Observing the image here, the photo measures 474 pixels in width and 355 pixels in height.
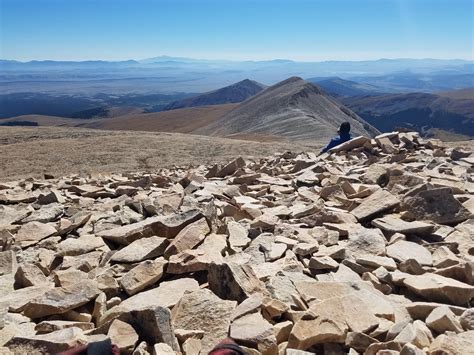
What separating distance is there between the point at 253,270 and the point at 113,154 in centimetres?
2239

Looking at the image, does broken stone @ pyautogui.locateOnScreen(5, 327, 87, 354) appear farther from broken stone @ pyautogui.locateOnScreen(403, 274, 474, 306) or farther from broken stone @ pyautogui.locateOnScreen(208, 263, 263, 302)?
broken stone @ pyautogui.locateOnScreen(403, 274, 474, 306)

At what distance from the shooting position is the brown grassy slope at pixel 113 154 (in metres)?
21.8

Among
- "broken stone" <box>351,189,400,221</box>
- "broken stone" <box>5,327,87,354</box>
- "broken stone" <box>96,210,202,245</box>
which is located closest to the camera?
"broken stone" <box>5,327,87,354</box>

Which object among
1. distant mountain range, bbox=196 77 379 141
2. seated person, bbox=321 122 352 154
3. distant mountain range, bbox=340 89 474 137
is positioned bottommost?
distant mountain range, bbox=340 89 474 137

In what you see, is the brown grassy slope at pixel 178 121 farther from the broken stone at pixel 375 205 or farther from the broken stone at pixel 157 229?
the broken stone at pixel 157 229

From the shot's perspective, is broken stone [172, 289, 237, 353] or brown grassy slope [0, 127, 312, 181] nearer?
broken stone [172, 289, 237, 353]

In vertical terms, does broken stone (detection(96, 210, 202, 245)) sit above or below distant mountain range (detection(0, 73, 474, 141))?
above

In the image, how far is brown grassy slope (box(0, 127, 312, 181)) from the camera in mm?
21750

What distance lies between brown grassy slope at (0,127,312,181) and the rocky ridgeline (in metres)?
13.8

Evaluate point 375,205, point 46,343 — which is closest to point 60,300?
point 46,343

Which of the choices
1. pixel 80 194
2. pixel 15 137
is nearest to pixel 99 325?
pixel 80 194

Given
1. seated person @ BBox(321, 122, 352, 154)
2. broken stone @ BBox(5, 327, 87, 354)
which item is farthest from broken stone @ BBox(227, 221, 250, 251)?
seated person @ BBox(321, 122, 352, 154)

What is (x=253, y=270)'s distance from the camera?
4.52 metres

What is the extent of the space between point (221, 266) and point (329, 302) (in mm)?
1105
